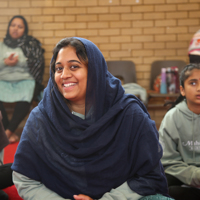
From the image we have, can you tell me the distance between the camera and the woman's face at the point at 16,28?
3.85 meters

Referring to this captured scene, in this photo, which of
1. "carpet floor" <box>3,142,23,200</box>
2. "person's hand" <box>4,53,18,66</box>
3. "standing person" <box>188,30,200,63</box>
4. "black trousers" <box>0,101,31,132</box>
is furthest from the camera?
"standing person" <box>188,30,200,63</box>

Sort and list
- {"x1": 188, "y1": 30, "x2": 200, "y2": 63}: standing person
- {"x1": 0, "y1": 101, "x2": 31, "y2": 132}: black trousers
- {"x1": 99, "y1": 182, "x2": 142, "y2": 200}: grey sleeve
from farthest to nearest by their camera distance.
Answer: {"x1": 188, "y1": 30, "x2": 200, "y2": 63}: standing person → {"x1": 0, "y1": 101, "x2": 31, "y2": 132}: black trousers → {"x1": 99, "y1": 182, "x2": 142, "y2": 200}: grey sleeve

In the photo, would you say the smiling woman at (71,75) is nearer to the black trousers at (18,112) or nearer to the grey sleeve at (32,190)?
the grey sleeve at (32,190)

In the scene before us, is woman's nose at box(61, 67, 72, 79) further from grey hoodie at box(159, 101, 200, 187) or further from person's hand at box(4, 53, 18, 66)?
person's hand at box(4, 53, 18, 66)

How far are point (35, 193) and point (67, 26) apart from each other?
3410 millimetres

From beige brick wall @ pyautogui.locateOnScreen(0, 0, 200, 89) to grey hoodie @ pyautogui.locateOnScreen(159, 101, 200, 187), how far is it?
2.47 meters

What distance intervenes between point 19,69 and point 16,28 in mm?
602

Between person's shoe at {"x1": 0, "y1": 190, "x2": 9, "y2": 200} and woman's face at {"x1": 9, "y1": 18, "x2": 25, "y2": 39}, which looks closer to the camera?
person's shoe at {"x1": 0, "y1": 190, "x2": 9, "y2": 200}

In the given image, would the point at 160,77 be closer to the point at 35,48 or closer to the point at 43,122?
the point at 35,48

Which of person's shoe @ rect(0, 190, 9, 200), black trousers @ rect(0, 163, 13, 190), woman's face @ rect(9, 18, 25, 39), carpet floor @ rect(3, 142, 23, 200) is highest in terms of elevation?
woman's face @ rect(9, 18, 25, 39)

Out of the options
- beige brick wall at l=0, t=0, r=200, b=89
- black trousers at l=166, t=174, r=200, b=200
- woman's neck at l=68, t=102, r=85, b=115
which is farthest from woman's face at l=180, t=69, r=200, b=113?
beige brick wall at l=0, t=0, r=200, b=89

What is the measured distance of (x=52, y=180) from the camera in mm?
1226

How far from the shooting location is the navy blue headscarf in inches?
46.6

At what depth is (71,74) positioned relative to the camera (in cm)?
123
